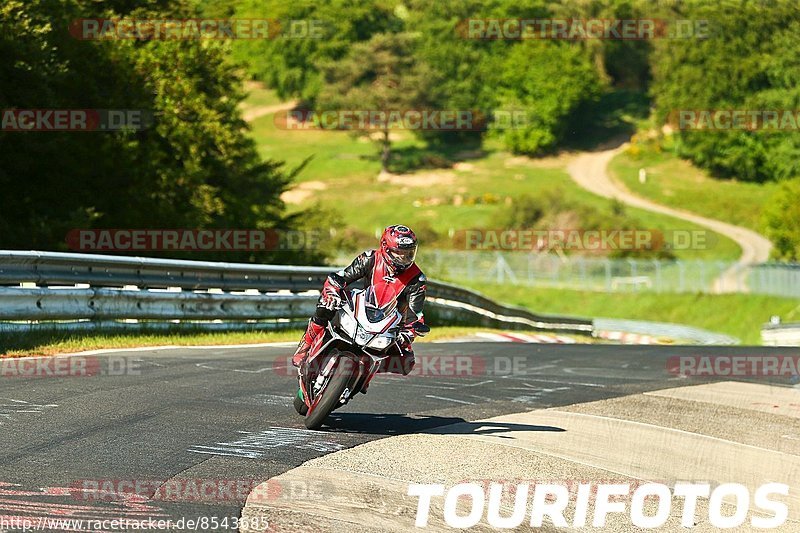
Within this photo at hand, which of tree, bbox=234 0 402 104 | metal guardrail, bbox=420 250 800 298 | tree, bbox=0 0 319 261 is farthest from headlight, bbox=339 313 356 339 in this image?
tree, bbox=234 0 402 104

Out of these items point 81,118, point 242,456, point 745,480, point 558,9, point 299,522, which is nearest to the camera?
point 299,522

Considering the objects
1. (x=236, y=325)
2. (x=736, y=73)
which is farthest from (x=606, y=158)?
(x=236, y=325)

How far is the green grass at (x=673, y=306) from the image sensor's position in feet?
178

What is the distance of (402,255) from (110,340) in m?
7.70

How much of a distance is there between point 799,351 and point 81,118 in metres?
19.3

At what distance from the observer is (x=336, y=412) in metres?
10.1

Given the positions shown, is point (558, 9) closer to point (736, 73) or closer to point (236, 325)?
point (736, 73)

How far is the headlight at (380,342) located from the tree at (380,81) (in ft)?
338
